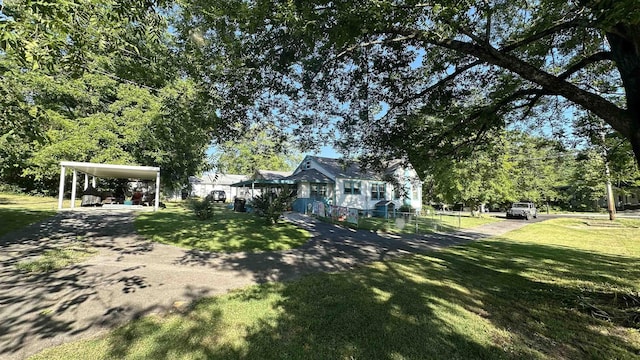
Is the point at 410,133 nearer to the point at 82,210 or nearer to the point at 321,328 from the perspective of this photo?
the point at 321,328

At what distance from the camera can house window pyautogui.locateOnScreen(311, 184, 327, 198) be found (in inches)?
997

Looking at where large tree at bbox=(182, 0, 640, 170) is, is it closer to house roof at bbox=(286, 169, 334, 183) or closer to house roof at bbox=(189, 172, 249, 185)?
house roof at bbox=(286, 169, 334, 183)

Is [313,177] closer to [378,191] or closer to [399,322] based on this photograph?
[378,191]

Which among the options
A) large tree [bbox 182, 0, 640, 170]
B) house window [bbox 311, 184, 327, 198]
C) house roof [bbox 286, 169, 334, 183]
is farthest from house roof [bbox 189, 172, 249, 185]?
large tree [bbox 182, 0, 640, 170]

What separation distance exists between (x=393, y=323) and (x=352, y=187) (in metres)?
22.4

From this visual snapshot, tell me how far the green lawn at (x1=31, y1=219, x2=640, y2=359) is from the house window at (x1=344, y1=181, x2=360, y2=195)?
18.8 meters

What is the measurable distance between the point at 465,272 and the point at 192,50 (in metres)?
8.62

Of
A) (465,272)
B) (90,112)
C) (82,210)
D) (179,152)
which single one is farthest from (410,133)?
(90,112)

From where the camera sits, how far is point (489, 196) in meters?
27.6

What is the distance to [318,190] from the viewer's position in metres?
25.5

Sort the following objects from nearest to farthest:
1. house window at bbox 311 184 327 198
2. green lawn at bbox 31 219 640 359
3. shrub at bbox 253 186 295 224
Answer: green lawn at bbox 31 219 640 359 → shrub at bbox 253 186 295 224 → house window at bbox 311 184 327 198

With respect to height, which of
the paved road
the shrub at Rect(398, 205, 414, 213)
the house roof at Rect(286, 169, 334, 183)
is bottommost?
the paved road

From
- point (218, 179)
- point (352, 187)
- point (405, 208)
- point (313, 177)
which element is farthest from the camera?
point (218, 179)

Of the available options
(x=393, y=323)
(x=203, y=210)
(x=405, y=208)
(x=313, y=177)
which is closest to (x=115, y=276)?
(x=393, y=323)
